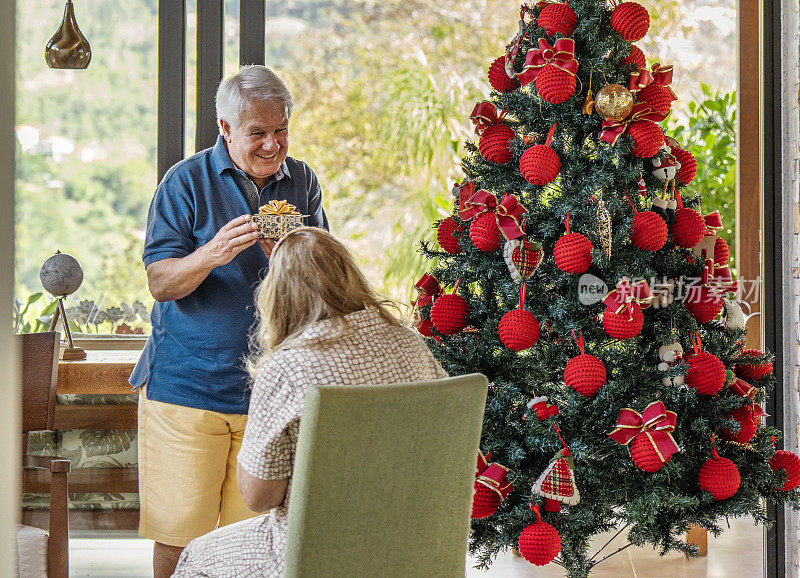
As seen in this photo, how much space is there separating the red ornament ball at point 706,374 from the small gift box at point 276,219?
1.06 meters

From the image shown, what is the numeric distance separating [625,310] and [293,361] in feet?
3.02

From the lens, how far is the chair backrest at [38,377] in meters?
2.35

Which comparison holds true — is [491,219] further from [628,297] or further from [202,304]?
[202,304]

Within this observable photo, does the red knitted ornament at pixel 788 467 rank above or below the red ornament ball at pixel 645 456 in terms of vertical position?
below

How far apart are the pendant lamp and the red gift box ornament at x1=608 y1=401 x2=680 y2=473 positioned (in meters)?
2.17

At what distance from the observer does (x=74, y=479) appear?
3033mm

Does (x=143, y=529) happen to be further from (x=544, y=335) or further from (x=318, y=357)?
(x=544, y=335)

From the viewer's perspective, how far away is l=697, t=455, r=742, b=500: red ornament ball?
1973 mm

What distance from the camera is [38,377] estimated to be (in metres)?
2.36

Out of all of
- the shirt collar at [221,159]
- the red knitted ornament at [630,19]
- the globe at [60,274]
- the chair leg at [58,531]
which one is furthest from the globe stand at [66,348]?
the red knitted ornament at [630,19]

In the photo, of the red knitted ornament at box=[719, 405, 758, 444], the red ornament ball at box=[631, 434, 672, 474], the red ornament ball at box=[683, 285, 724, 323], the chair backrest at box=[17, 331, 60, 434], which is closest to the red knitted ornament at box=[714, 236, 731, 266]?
the red ornament ball at box=[683, 285, 724, 323]

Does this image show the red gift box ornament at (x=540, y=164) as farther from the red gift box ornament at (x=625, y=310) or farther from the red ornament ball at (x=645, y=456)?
the red ornament ball at (x=645, y=456)

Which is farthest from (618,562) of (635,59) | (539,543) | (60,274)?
(60,274)

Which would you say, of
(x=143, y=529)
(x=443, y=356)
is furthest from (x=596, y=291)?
(x=143, y=529)
